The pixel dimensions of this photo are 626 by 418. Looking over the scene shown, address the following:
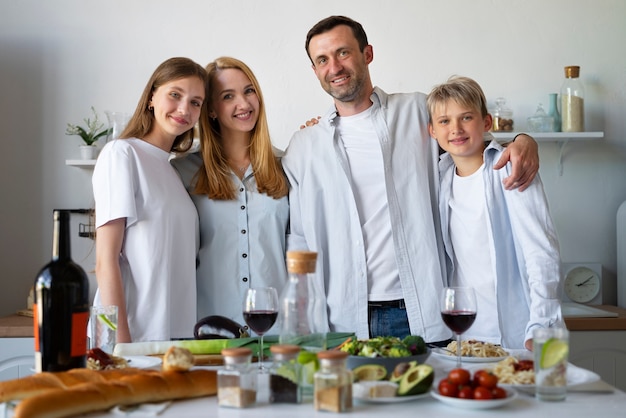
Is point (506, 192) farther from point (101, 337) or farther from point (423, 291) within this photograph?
point (101, 337)

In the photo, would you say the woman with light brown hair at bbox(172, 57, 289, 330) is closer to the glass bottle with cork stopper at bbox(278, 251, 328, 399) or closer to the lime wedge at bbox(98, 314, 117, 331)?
the lime wedge at bbox(98, 314, 117, 331)

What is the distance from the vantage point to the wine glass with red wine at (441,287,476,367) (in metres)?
1.46

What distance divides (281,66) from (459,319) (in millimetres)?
2482

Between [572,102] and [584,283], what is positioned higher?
[572,102]

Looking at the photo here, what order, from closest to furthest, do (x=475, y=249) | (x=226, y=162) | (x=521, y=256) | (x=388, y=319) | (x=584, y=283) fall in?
(x=521, y=256), (x=475, y=249), (x=388, y=319), (x=226, y=162), (x=584, y=283)

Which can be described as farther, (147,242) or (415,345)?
(147,242)

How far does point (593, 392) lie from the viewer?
1.30 meters

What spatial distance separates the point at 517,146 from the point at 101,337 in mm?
1287

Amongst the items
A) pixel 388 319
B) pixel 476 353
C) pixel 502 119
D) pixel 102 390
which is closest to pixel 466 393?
pixel 476 353

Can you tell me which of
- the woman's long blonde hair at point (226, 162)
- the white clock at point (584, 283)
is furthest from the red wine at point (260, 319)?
the white clock at point (584, 283)

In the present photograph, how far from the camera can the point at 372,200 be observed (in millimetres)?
2393

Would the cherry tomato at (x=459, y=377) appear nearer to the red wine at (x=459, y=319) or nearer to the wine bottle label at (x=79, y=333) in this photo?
the red wine at (x=459, y=319)

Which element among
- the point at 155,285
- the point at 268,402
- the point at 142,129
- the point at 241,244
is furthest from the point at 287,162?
the point at 268,402

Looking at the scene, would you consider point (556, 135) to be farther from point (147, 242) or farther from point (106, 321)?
point (106, 321)
